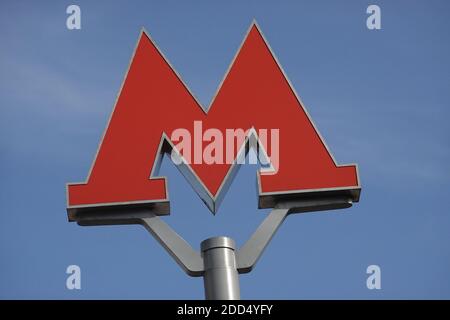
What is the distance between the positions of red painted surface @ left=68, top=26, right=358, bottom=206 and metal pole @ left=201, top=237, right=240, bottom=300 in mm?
1048

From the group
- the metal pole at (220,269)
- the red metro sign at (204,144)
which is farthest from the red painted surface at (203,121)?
the metal pole at (220,269)

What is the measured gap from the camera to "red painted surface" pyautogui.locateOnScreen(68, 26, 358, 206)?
12.4 metres

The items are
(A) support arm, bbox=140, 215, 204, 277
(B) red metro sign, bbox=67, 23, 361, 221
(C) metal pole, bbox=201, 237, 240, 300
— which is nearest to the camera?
(C) metal pole, bbox=201, 237, 240, 300

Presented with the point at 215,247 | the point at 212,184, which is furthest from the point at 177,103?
the point at 215,247

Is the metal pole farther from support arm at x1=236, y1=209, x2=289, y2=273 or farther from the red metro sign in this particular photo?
the red metro sign

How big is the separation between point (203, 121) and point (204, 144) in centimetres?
39

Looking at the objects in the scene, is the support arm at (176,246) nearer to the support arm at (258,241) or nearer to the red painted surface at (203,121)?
the red painted surface at (203,121)

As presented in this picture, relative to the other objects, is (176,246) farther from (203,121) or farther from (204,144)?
(203,121)

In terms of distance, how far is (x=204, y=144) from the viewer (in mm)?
12766

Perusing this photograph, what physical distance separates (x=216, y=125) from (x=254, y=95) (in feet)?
2.60

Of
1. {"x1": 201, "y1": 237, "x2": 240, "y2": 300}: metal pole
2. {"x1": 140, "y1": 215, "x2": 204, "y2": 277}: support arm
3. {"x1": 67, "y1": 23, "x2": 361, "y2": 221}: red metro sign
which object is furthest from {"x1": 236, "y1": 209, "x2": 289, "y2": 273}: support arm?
{"x1": 140, "y1": 215, "x2": 204, "y2": 277}: support arm
